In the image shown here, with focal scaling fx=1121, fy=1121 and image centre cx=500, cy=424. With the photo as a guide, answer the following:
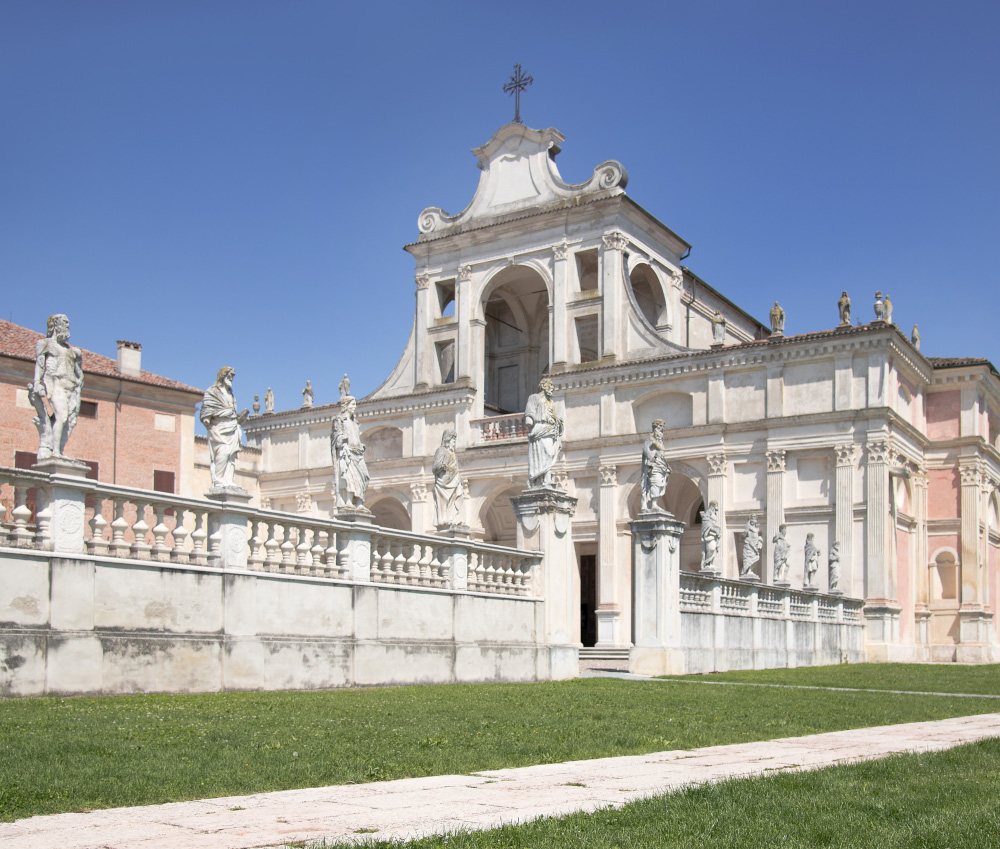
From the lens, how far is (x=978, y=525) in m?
42.0

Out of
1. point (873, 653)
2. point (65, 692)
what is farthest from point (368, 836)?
point (873, 653)

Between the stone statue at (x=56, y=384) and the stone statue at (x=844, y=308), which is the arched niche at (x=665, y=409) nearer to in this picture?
the stone statue at (x=844, y=308)

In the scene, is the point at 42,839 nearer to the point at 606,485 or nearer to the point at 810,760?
the point at 810,760

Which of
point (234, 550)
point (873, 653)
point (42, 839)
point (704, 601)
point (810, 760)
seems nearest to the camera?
point (42, 839)

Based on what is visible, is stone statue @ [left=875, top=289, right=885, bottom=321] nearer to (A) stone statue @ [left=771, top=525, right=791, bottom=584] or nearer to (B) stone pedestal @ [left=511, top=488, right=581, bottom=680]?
(A) stone statue @ [left=771, top=525, right=791, bottom=584]

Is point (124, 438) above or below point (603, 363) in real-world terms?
below

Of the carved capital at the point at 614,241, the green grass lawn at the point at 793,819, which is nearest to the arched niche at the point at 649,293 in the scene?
the carved capital at the point at 614,241

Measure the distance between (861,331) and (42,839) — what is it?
35069 mm

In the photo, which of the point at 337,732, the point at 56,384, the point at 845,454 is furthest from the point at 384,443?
the point at 337,732

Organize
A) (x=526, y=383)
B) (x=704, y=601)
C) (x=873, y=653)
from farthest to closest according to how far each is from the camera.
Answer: (x=526, y=383), (x=873, y=653), (x=704, y=601)

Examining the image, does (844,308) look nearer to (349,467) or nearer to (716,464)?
(716,464)

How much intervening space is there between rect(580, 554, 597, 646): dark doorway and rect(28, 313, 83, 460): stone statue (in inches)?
1268

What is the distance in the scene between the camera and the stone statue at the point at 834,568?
3600 cm

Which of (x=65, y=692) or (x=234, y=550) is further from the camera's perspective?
(x=234, y=550)
